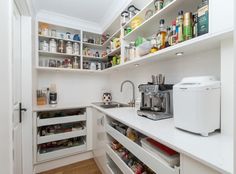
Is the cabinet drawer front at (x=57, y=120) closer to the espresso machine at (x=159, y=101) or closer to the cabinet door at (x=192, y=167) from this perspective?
the espresso machine at (x=159, y=101)

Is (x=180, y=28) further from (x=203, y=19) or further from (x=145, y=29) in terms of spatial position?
(x=145, y=29)

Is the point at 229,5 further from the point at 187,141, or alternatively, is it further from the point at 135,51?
the point at 135,51

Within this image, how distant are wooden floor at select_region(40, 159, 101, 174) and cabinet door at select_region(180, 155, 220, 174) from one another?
5.00 feet

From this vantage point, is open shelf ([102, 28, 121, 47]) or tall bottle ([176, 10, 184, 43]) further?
open shelf ([102, 28, 121, 47])

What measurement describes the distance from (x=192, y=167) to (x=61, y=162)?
1.96 metres

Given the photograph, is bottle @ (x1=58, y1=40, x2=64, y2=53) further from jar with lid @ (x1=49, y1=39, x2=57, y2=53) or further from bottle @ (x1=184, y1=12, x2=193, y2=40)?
bottle @ (x1=184, y1=12, x2=193, y2=40)

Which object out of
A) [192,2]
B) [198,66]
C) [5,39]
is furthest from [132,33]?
[5,39]

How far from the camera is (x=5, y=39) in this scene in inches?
29.3

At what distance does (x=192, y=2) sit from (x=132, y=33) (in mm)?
673

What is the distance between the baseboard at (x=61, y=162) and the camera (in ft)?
5.95

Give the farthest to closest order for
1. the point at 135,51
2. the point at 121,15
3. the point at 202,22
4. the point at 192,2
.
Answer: the point at 121,15
the point at 135,51
the point at 192,2
the point at 202,22

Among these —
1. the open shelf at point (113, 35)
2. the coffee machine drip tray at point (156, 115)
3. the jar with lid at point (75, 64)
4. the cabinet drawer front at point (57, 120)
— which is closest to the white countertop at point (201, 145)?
the coffee machine drip tray at point (156, 115)

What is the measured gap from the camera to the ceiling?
5.97 ft

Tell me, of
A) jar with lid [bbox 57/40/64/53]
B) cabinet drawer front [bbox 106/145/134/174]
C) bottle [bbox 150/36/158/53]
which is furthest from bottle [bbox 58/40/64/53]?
cabinet drawer front [bbox 106/145/134/174]
